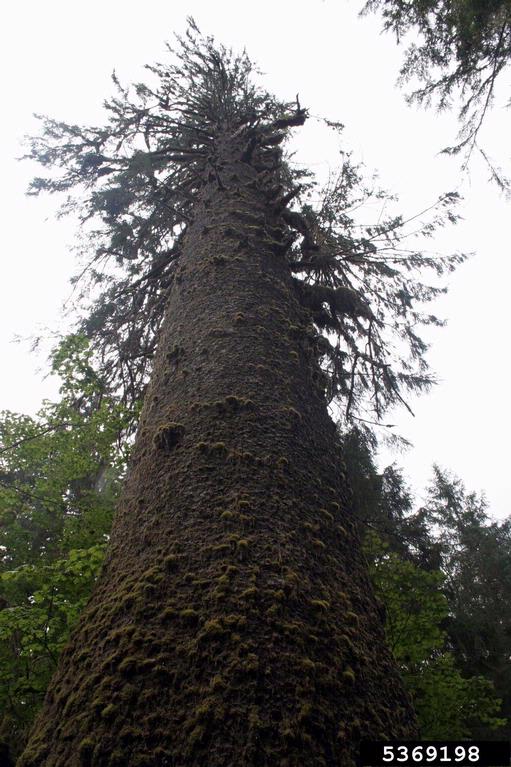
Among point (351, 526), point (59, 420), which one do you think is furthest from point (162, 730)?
point (59, 420)

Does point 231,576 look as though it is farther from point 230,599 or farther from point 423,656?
point 423,656

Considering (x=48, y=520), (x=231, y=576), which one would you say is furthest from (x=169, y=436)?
(x=48, y=520)

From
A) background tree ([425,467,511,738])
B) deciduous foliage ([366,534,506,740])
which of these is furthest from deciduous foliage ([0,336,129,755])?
background tree ([425,467,511,738])

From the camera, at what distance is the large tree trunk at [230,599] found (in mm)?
1122

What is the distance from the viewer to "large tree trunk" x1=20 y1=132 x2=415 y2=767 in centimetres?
112

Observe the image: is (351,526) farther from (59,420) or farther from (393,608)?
(393,608)

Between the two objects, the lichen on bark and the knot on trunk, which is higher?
the knot on trunk

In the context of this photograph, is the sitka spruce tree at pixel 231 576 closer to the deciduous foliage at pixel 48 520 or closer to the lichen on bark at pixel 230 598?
the lichen on bark at pixel 230 598

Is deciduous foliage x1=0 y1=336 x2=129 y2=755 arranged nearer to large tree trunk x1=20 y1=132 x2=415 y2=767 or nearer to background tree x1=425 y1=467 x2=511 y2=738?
large tree trunk x1=20 y1=132 x2=415 y2=767

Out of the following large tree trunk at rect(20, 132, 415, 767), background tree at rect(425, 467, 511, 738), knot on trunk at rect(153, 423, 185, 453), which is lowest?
large tree trunk at rect(20, 132, 415, 767)

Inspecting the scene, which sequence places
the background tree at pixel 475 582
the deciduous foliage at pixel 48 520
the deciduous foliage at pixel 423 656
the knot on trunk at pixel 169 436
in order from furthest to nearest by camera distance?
1. the background tree at pixel 475 582
2. the deciduous foliage at pixel 423 656
3. the deciduous foliage at pixel 48 520
4. the knot on trunk at pixel 169 436

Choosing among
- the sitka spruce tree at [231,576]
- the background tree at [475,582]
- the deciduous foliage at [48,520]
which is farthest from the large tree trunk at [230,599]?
the background tree at [475,582]

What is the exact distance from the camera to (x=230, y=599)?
1375mm

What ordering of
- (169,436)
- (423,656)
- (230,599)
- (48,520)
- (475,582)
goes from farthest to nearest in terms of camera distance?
(475,582) → (423,656) → (48,520) → (169,436) → (230,599)
